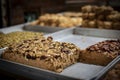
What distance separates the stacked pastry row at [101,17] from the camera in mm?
4750

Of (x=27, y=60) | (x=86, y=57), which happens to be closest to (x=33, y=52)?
(x=27, y=60)

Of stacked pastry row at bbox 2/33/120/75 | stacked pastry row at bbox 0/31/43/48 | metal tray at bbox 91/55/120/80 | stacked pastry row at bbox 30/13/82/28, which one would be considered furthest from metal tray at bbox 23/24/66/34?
metal tray at bbox 91/55/120/80

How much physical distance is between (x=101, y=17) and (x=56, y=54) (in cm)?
224

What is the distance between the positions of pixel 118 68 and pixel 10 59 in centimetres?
140

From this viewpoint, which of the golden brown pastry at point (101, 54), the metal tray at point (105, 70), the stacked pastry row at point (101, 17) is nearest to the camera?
the metal tray at point (105, 70)

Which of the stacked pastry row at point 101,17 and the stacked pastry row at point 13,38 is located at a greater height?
the stacked pastry row at point 101,17

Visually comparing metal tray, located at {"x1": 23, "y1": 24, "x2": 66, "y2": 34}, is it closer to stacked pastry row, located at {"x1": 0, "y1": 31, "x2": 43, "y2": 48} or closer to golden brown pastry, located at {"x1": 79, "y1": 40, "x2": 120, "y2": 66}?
stacked pastry row, located at {"x1": 0, "y1": 31, "x2": 43, "y2": 48}

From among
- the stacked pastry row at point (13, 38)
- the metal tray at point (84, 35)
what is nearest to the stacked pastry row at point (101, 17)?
the metal tray at point (84, 35)

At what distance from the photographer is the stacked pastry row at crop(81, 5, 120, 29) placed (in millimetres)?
4750

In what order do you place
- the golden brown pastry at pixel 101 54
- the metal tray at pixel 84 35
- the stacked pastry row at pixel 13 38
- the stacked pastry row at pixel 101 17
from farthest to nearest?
the stacked pastry row at pixel 101 17
the metal tray at pixel 84 35
the stacked pastry row at pixel 13 38
the golden brown pastry at pixel 101 54

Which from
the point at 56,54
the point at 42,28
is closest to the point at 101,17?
the point at 42,28

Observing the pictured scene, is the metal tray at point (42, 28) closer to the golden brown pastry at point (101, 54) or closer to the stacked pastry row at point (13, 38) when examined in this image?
the stacked pastry row at point (13, 38)

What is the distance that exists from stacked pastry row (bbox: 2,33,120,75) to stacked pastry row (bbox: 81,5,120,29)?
4.35 feet

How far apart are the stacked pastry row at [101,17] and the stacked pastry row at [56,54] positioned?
1.33 m
